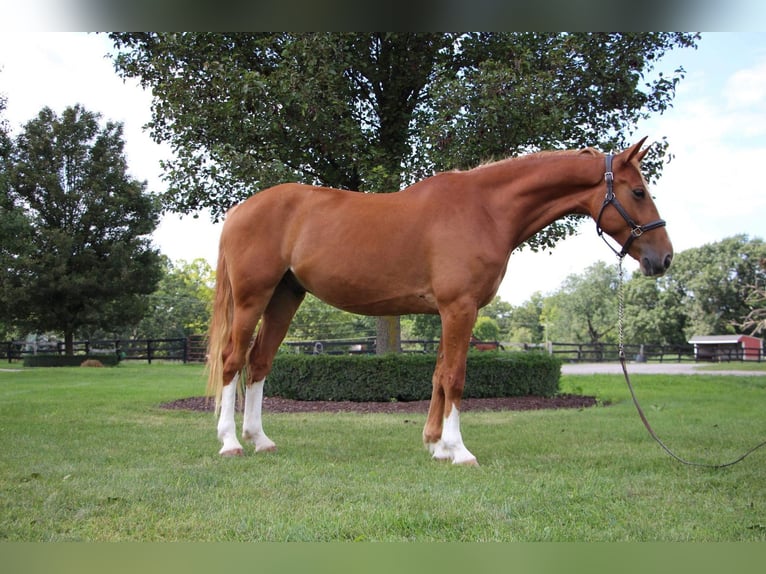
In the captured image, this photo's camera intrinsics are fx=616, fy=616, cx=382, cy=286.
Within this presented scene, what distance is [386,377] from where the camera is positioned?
10.1 metres

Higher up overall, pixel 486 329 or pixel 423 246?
pixel 423 246

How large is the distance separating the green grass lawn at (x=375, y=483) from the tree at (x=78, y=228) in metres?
Answer: 16.3

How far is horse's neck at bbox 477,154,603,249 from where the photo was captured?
4785 millimetres

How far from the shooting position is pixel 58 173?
76.0ft

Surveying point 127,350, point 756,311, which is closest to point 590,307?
point 756,311

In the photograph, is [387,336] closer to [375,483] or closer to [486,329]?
[375,483]

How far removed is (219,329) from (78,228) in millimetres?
20869

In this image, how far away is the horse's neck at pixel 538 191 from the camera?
4785 mm

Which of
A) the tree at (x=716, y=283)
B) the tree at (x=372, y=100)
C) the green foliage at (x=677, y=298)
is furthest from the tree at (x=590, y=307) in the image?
the tree at (x=372, y=100)

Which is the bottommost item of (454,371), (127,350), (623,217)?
(127,350)

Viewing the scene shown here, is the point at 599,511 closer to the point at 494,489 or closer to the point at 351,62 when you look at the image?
the point at 494,489

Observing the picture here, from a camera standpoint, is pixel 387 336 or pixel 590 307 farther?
pixel 590 307

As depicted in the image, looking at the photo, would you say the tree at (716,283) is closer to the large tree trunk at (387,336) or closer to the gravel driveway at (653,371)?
the gravel driveway at (653,371)

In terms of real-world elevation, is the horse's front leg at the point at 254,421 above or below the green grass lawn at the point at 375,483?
above
